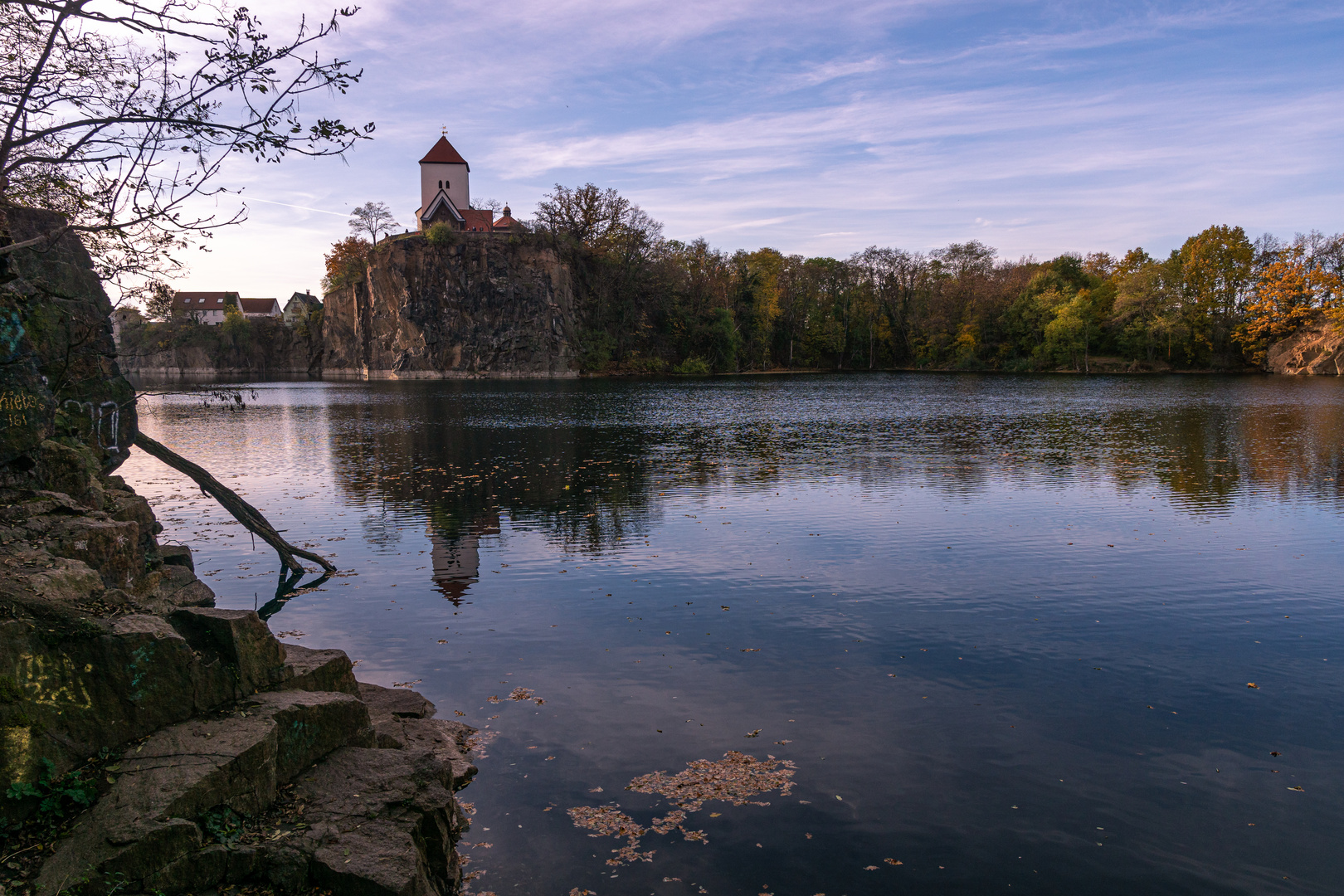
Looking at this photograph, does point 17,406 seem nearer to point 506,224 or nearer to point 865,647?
point 865,647

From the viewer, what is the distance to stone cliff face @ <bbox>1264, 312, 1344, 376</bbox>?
89.4m

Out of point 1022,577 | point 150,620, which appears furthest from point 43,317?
point 1022,577

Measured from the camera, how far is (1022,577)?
14531mm

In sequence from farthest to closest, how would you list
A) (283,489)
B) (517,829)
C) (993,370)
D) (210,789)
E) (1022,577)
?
1. (993,370)
2. (283,489)
3. (1022,577)
4. (517,829)
5. (210,789)

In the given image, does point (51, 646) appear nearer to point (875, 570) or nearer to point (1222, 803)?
point (1222, 803)

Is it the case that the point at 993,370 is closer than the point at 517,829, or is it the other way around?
the point at 517,829

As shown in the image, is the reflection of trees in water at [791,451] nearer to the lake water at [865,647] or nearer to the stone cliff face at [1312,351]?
the lake water at [865,647]

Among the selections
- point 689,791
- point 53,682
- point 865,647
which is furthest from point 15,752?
point 865,647

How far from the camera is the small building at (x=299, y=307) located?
154250 mm

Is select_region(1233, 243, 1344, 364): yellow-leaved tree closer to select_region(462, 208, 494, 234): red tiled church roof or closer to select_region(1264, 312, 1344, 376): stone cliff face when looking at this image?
select_region(1264, 312, 1344, 376): stone cliff face

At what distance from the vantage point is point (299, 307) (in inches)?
6211

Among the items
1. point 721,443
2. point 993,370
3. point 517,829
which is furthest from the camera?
point 993,370

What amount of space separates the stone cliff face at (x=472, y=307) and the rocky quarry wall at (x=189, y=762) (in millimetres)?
106411

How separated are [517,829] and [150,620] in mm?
3420
